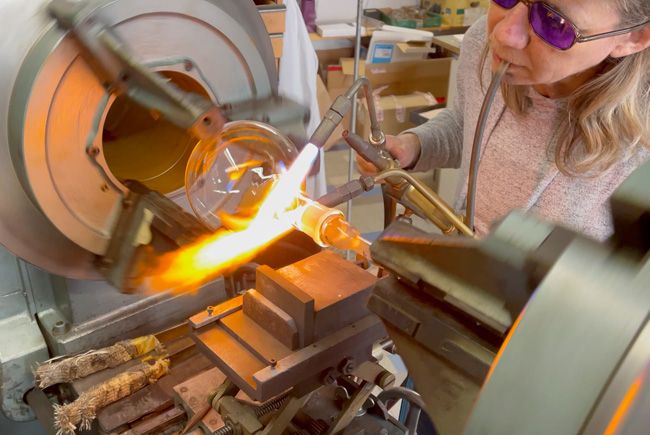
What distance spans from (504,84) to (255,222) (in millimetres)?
621

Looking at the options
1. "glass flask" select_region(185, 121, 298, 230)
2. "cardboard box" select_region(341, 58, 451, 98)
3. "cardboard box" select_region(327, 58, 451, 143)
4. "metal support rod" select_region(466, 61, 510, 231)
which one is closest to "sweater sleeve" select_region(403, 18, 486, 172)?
"metal support rod" select_region(466, 61, 510, 231)

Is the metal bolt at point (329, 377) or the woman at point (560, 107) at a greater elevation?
the woman at point (560, 107)

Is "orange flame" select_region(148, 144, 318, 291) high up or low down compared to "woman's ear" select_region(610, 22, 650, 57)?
down

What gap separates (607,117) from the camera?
98 cm

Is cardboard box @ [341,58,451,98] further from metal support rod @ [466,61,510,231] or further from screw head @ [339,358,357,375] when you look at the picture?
screw head @ [339,358,357,375]

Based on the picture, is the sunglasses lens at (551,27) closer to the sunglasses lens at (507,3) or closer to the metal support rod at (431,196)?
the sunglasses lens at (507,3)

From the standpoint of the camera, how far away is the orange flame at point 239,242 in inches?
30.0

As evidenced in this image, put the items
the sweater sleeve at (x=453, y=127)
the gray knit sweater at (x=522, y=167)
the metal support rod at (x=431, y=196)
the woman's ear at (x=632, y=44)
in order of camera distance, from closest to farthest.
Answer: the metal support rod at (x=431, y=196)
the woman's ear at (x=632, y=44)
the gray knit sweater at (x=522, y=167)
the sweater sleeve at (x=453, y=127)

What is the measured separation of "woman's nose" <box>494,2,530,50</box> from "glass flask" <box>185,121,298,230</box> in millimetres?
404

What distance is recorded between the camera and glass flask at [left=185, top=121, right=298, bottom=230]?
2.49ft

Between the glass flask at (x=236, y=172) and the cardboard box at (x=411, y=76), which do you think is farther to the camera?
the cardboard box at (x=411, y=76)

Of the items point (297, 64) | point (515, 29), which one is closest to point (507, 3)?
point (515, 29)

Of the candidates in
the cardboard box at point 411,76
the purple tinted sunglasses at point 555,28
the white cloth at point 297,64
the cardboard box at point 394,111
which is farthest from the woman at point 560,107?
the cardboard box at point 411,76

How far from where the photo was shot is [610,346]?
31cm
